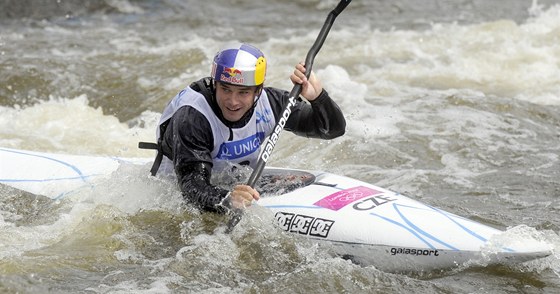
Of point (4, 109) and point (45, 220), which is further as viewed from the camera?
point (4, 109)

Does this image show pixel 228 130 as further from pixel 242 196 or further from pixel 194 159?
pixel 242 196

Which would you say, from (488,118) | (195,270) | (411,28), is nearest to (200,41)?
(411,28)

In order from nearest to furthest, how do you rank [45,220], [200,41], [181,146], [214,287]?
[214,287] < [181,146] < [45,220] < [200,41]

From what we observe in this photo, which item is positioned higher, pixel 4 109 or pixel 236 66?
pixel 236 66

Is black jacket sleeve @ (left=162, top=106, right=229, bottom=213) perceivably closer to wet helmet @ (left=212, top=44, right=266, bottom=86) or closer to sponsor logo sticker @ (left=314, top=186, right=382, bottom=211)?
wet helmet @ (left=212, top=44, right=266, bottom=86)

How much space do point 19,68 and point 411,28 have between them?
20.1 feet

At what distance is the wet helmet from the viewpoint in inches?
200

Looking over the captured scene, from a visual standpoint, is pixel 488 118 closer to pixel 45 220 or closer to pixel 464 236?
pixel 464 236

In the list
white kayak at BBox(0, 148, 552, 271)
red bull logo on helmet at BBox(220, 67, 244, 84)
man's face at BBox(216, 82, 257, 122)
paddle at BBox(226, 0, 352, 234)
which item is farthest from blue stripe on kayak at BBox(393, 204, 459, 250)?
red bull logo on helmet at BBox(220, 67, 244, 84)

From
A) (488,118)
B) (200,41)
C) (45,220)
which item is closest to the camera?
(45,220)

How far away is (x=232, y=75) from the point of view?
16.6 feet

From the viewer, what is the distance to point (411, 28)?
13.7m

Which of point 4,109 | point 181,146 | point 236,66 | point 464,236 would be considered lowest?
point 4,109

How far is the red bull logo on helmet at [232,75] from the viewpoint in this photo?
507 centimetres
